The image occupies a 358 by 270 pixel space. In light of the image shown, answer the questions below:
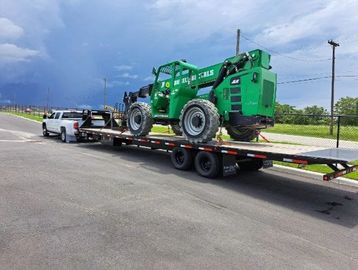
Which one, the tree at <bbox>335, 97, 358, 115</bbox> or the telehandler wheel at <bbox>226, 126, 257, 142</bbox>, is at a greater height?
the tree at <bbox>335, 97, 358, 115</bbox>

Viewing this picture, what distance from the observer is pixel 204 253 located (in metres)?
4.43

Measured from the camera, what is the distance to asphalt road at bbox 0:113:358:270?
4.29 meters

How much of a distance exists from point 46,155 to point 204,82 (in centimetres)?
593

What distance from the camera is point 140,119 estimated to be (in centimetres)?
1259

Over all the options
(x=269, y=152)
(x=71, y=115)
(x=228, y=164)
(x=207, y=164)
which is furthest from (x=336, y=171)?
(x=71, y=115)

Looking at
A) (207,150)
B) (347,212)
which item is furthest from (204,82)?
(347,212)

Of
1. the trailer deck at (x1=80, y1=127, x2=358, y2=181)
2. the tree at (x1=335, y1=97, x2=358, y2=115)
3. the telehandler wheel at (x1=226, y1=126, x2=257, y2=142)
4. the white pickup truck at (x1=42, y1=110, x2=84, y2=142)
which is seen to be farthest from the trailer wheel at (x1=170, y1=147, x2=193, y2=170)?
the tree at (x1=335, y1=97, x2=358, y2=115)

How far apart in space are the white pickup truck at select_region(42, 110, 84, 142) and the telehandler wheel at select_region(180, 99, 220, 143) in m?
7.84

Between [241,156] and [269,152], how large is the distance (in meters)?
1.14

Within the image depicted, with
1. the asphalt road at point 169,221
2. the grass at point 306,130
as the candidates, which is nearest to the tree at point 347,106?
the grass at point 306,130

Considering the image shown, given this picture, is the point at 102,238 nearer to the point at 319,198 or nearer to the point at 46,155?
the point at 319,198

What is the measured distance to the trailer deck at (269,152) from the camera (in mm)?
6910

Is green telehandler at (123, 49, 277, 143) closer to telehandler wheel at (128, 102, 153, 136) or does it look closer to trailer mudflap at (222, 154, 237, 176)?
telehandler wheel at (128, 102, 153, 136)

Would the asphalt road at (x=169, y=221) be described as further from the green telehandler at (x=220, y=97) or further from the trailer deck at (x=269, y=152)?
the green telehandler at (x=220, y=97)
